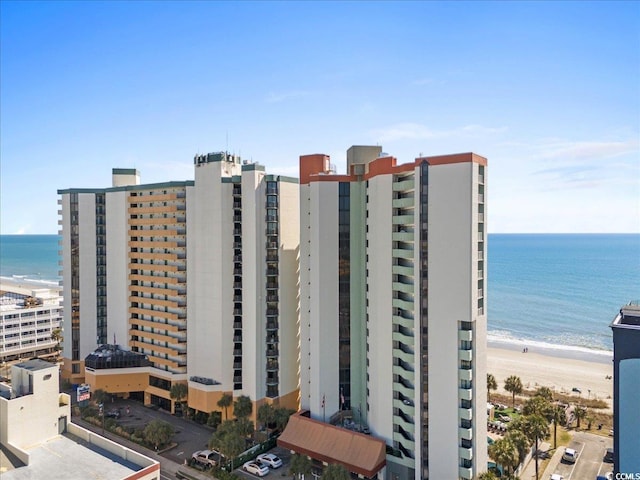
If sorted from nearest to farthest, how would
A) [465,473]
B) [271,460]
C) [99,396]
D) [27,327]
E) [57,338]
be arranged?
[465,473]
[271,460]
[99,396]
[27,327]
[57,338]

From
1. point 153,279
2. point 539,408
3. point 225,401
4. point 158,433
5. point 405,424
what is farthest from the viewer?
point 153,279

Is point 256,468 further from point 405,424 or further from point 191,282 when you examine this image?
point 191,282

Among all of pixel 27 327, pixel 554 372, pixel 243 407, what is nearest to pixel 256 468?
pixel 243 407

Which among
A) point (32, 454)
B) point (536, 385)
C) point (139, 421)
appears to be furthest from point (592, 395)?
point (32, 454)

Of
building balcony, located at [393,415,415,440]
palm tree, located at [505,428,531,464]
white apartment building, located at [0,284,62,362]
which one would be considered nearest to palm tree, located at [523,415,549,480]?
palm tree, located at [505,428,531,464]

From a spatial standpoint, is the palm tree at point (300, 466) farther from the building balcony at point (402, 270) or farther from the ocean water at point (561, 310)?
the ocean water at point (561, 310)

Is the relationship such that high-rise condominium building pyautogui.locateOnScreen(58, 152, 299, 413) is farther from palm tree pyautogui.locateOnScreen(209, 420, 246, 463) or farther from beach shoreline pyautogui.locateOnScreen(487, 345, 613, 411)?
beach shoreline pyautogui.locateOnScreen(487, 345, 613, 411)

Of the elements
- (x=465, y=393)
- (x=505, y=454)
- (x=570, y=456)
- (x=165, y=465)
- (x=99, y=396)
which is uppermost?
(x=465, y=393)
